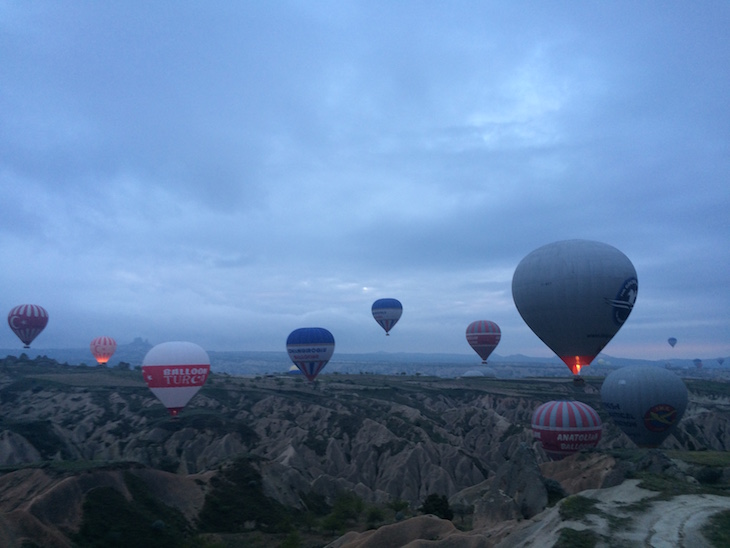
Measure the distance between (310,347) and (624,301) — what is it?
47.7 meters

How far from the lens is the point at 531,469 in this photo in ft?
102

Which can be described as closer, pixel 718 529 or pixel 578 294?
pixel 718 529

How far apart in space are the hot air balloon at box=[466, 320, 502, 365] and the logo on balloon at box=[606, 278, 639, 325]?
2413 inches

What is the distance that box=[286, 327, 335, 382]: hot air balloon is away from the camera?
266ft

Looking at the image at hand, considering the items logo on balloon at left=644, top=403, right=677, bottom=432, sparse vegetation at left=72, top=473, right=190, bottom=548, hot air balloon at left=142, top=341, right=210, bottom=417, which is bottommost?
sparse vegetation at left=72, top=473, right=190, bottom=548

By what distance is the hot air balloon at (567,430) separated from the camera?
43594 millimetres

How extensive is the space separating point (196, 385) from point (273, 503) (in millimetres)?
19189

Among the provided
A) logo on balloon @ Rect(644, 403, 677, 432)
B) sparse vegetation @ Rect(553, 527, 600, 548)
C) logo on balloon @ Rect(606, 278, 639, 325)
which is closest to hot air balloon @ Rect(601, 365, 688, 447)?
logo on balloon @ Rect(644, 403, 677, 432)

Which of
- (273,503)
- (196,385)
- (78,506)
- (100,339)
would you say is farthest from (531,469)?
(100,339)

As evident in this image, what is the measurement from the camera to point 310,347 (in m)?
81.2

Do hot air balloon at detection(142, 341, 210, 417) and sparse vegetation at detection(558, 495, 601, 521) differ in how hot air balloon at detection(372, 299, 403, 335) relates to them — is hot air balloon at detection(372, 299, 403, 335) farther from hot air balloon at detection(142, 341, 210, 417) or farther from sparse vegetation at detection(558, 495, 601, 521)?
sparse vegetation at detection(558, 495, 601, 521)

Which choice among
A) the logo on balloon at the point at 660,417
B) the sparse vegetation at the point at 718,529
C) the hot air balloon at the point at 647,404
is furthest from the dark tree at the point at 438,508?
the logo on balloon at the point at 660,417

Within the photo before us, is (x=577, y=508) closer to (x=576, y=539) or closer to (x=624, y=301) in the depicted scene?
(x=576, y=539)

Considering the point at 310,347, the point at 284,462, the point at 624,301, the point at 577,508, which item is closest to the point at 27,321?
the point at 310,347
